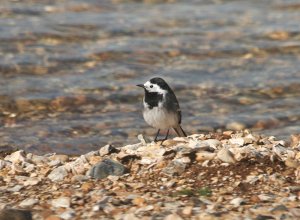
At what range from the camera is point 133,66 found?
16.8 metres

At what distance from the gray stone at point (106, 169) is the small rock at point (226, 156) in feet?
3.28

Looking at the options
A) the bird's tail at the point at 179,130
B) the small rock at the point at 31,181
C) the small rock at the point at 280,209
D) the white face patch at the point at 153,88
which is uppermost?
the white face patch at the point at 153,88

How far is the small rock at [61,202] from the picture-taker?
739cm

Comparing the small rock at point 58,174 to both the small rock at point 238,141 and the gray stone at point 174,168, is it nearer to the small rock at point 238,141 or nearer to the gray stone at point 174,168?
the gray stone at point 174,168

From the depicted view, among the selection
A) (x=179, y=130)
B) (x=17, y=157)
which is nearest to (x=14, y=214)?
(x=17, y=157)

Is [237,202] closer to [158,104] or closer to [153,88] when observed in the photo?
[158,104]

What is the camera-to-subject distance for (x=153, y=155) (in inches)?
340

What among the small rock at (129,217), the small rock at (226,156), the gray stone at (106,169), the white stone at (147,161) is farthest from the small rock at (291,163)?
A: the small rock at (129,217)

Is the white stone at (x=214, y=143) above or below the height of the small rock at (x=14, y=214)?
above

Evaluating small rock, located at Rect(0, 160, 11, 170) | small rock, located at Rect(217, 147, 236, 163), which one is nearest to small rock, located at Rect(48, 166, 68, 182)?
small rock, located at Rect(0, 160, 11, 170)

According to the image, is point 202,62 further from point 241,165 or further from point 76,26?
point 241,165

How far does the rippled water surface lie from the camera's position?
44.1ft

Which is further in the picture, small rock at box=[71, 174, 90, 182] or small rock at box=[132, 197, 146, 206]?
small rock at box=[71, 174, 90, 182]

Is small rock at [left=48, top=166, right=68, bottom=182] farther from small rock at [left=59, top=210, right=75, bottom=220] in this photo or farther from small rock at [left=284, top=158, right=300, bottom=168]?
small rock at [left=284, top=158, right=300, bottom=168]
